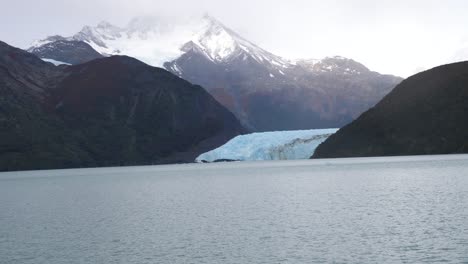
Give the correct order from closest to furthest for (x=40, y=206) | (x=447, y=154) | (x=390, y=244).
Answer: (x=390, y=244) → (x=40, y=206) → (x=447, y=154)

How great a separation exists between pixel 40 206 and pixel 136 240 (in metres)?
36.3

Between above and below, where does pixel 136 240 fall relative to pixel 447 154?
below

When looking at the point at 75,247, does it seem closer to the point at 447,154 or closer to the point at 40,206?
the point at 40,206

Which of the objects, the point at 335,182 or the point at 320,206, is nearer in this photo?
the point at 320,206

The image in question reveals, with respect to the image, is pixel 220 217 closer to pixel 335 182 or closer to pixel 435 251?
pixel 435 251

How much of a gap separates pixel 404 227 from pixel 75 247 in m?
24.3

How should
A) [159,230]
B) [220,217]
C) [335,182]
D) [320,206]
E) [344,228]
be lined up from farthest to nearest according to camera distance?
[335,182], [320,206], [220,217], [159,230], [344,228]

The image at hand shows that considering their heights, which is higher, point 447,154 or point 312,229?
point 447,154

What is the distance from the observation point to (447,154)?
626 feet

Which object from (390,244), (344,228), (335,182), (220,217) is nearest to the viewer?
(390,244)

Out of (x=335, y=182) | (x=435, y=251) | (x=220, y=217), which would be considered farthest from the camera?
(x=335, y=182)

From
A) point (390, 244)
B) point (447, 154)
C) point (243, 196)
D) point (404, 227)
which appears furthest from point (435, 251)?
point (447, 154)

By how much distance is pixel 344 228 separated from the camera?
47.0 meters

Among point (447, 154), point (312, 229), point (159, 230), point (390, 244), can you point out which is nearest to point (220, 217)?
point (159, 230)
